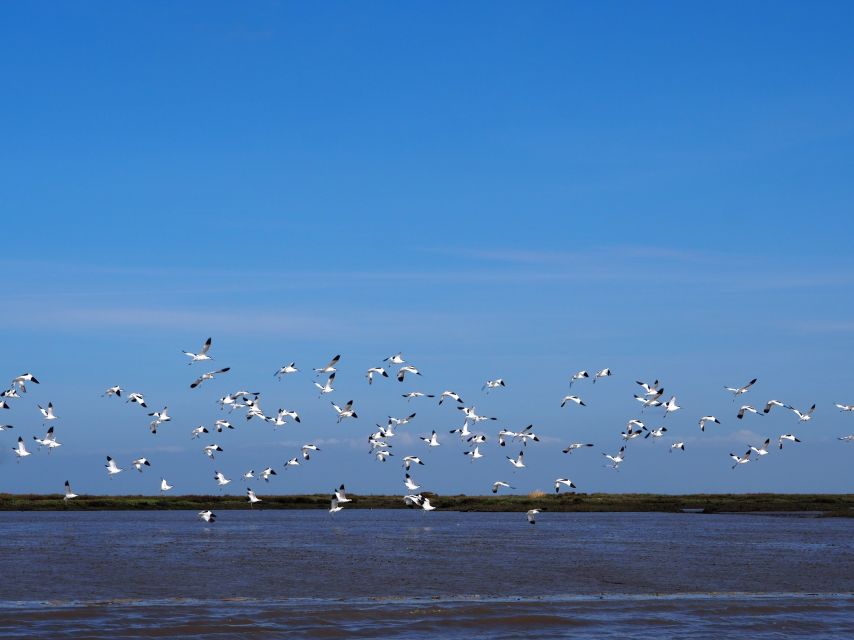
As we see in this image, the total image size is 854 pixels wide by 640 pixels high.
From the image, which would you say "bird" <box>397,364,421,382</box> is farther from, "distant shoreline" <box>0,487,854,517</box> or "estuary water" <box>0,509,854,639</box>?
"distant shoreline" <box>0,487,854,517</box>

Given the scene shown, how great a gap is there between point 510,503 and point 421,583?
51693 mm

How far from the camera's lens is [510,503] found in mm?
79812

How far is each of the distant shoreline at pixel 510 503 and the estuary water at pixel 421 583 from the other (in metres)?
25.2

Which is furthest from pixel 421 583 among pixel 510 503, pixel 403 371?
pixel 510 503

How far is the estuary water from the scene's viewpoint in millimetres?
22375

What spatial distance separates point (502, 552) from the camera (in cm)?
3769

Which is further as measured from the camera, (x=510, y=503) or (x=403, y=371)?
(x=510, y=503)

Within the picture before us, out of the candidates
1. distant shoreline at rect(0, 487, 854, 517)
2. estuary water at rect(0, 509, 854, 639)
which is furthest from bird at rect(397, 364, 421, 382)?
distant shoreline at rect(0, 487, 854, 517)

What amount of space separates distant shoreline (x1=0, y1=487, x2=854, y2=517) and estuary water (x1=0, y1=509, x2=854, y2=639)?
25.2m

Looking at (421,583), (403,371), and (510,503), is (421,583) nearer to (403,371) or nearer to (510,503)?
(403,371)

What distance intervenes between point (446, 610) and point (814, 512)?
5416cm

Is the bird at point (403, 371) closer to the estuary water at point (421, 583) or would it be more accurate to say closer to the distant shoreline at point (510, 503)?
the estuary water at point (421, 583)

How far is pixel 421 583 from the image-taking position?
94.8 ft

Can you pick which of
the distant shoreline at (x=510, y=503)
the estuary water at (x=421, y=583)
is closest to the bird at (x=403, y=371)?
the estuary water at (x=421, y=583)
